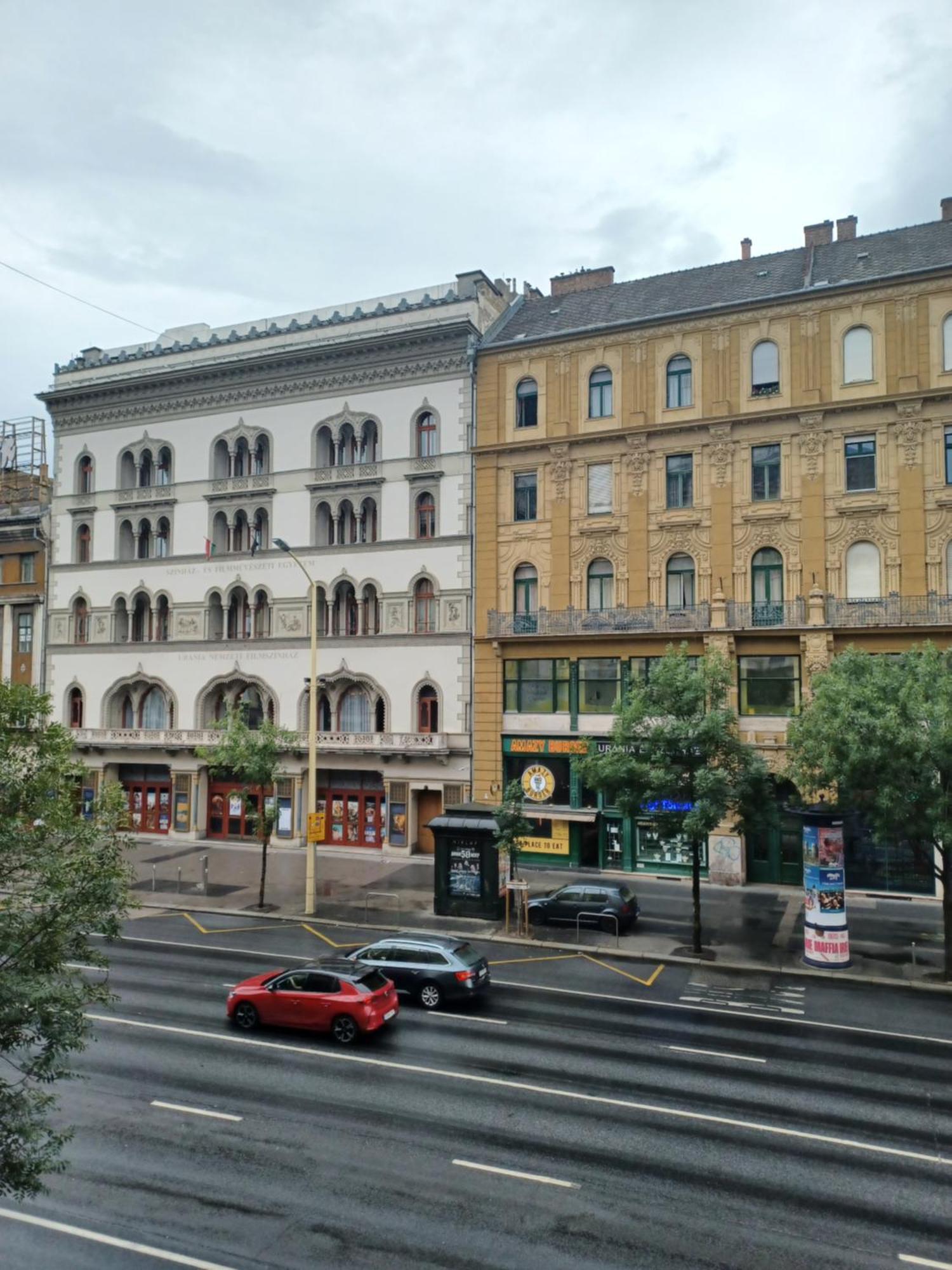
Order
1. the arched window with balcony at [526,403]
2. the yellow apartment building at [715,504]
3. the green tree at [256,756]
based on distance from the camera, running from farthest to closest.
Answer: the arched window with balcony at [526,403] < the yellow apartment building at [715,504] < the green tree at [256,756]

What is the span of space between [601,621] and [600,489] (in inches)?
212

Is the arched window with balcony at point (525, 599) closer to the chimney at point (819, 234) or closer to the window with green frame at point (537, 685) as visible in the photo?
the window with green frame at point (537, 685)

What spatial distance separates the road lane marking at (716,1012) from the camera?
18094mm

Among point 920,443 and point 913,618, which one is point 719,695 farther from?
point 920,443

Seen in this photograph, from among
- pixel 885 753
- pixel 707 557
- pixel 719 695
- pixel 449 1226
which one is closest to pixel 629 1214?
pixel 449 1226

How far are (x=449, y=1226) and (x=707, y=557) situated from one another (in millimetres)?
26979

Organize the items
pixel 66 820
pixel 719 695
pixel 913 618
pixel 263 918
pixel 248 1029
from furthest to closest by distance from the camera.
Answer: pixel 913 618
pixel 263 918
pixel 719 695
pixel 248 1029
pixel 66 820

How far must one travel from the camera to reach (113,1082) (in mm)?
15445

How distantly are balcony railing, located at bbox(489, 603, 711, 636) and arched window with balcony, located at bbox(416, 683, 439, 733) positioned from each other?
3821mm

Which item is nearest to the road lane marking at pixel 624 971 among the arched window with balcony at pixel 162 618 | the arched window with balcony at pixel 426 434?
the arched window with balcony at pixel 426 434

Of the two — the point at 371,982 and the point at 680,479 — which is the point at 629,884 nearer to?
the point at 680,479

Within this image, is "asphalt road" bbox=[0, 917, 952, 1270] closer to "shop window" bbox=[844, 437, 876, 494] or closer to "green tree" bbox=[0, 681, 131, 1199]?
"green tree" bbox=[0, 681, 131, 1199]

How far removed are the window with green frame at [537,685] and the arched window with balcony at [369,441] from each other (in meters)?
11.3

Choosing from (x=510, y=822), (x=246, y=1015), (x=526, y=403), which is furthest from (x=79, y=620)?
(x=246, y=1015)
